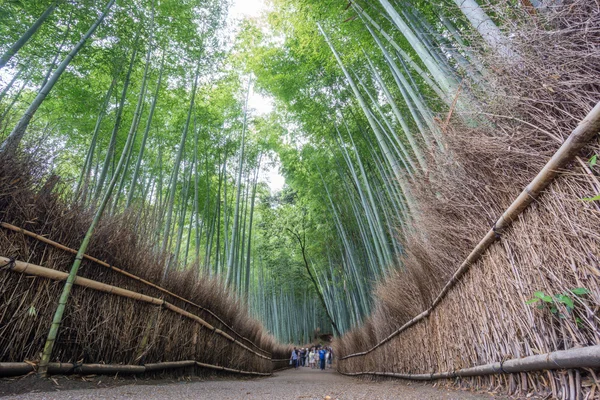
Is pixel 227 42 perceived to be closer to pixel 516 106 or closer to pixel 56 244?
pixel 56 244

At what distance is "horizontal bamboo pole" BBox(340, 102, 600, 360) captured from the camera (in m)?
1.02

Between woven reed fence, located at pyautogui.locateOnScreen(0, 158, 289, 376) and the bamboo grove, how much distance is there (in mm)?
180

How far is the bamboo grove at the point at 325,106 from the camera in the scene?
4.82 feet

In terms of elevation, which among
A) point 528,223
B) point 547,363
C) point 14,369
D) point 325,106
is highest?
point 325,106

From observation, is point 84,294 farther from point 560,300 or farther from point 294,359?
point 294,359

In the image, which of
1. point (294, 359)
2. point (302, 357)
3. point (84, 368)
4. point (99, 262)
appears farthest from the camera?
point (302, 357)

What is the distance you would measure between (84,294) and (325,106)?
18.2ft

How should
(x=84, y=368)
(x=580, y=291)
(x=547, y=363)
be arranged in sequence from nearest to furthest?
(x=580, y=291) → (x=547, y=363) → (x=84, y=368)

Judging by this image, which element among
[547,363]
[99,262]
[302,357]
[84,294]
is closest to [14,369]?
[84,294]

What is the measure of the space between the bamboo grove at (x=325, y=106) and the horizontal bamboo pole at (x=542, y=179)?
0.09m

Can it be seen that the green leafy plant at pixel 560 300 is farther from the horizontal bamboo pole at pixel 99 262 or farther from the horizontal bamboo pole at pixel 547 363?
the horizontal bamboo pole at pixel 99 262

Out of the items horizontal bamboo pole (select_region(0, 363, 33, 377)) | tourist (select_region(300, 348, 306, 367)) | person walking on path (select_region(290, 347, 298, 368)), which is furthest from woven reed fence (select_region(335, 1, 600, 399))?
tourist (select_region(300, 348, 306, 367))

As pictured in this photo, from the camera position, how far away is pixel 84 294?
2.12m

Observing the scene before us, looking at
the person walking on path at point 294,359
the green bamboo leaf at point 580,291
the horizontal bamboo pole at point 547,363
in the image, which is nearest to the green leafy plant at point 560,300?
the green bamboo leaf at point 580,291
